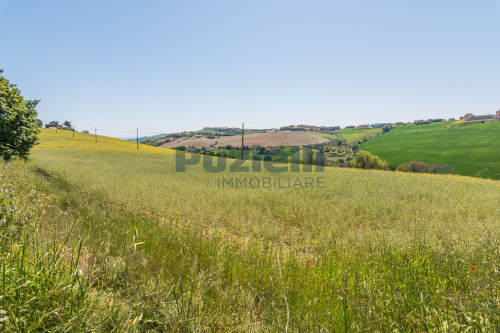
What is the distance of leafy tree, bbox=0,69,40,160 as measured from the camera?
1085cm

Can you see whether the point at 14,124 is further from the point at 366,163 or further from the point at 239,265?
the point at 366,163

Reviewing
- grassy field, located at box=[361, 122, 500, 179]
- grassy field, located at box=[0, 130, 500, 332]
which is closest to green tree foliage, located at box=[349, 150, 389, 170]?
grassy field, located at box=[361, 122, 500, 179]

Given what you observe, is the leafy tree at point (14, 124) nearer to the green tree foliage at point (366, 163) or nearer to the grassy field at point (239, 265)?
the grassy field at point (239, 265)

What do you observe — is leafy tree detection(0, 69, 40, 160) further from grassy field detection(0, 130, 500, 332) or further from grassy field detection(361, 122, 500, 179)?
grassy field detection(361, 122, 500, 179)

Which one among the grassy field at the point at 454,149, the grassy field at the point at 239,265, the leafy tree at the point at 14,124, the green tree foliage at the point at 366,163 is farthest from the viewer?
the green tree foliage at the point at 366,163

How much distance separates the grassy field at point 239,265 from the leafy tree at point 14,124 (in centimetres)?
358

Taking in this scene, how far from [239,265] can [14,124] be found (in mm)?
15849

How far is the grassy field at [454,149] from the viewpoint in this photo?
134ft

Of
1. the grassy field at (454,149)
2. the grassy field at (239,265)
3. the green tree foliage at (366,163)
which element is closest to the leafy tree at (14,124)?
the grassy field at (239,265)

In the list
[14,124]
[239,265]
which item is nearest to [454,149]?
[239,265]

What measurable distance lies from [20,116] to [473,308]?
18834mm

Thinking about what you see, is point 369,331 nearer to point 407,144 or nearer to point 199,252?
point 199,252

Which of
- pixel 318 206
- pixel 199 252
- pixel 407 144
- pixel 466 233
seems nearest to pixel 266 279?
pixel 199 252

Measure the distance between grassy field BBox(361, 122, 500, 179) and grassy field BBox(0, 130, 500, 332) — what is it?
44669 millimetres
